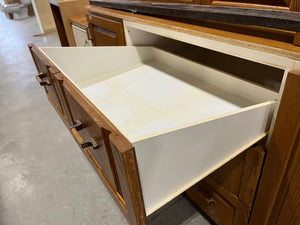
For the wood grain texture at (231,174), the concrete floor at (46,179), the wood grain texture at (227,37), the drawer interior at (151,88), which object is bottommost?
the concrete floor at (46,179)

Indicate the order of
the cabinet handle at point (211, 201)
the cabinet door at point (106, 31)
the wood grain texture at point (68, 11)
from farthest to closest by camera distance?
1. the wood grain texture at point (68, 11)
2. the cabinet door at point (106, 31)
3. the cabinet handle at point (211, 201)

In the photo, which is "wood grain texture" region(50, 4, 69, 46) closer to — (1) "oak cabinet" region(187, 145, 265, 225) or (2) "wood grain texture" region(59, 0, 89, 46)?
(2) "wood grain texture" region(59, 0, 89, 46)

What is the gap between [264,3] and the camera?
492 mm

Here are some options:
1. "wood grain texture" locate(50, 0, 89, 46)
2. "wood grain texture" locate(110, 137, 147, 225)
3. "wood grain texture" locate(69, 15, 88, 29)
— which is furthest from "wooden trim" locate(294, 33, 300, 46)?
"wood grain texture" locate(50, 0, 89, 46)

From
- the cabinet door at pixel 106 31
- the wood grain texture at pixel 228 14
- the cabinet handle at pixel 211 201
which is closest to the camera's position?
the wood grain texture at pixel 228 14

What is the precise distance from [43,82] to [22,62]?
7.62ft

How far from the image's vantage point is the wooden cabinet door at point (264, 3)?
0.43 meters

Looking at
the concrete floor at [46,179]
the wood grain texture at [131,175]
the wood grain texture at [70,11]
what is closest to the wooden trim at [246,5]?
the wood grain texture at [131,175]

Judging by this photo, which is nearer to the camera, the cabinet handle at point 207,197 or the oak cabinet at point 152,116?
the oak cabinet at point 152,116

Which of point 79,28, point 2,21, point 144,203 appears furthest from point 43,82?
point 2,21

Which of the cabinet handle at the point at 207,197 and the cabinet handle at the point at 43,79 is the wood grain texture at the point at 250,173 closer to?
the cabinet handle at the point at 207,197

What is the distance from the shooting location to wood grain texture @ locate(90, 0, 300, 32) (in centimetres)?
44

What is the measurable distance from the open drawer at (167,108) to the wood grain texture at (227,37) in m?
0.11

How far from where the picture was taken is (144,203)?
41 centimetres
